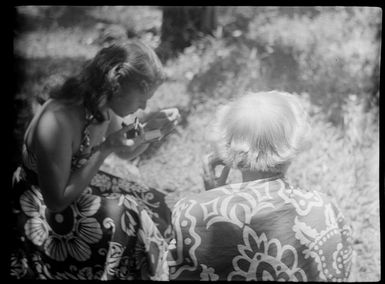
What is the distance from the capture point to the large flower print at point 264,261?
2.37 metres

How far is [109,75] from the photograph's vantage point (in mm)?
2484

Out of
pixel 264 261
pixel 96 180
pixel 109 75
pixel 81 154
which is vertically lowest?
pixel 264 261

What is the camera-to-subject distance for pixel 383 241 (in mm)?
2641

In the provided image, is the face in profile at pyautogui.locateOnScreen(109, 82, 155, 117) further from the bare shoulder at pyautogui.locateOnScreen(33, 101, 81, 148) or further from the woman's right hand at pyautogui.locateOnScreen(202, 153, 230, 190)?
the woman's right hand at pyautogui.locateOnScreen(202, 153, 230, 190)

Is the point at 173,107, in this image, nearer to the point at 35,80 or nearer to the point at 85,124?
the point at 85,124

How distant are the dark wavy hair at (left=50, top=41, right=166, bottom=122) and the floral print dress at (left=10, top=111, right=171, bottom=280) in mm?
124

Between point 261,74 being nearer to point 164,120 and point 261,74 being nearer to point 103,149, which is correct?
point 164,120

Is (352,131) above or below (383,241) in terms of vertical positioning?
above

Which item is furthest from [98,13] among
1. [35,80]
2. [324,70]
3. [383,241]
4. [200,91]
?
[383,241]

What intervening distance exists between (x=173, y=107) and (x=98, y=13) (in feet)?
1.93

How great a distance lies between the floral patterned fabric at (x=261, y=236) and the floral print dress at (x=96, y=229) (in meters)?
0.16

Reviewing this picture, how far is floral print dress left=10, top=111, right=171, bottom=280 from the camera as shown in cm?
249

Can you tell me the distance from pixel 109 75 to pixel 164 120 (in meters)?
0.34

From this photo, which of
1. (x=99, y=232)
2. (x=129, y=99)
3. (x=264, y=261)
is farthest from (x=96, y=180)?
(x=264, y=261)
